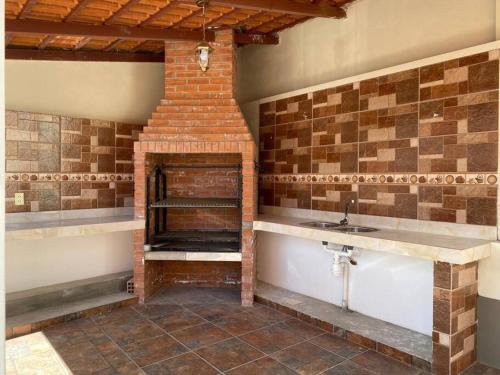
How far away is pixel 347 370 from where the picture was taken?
2.71 metres

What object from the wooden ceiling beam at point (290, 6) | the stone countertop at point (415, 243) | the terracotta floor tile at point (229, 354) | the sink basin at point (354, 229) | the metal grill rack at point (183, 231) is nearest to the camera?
the stone countertop at point (415, 243)

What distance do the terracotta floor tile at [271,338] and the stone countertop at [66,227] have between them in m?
1.61

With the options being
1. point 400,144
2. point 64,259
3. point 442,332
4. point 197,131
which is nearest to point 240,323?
point 442,332

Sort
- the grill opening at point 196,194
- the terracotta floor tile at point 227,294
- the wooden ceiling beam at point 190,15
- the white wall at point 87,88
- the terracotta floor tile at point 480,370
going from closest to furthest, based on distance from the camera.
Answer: the terracotta floor tile at point 480,370
the wooden ceiling beam at point 190,15
the white wall at point 87,88
the terracotta floor tile at point 227,294
the grill opening at point 196,194

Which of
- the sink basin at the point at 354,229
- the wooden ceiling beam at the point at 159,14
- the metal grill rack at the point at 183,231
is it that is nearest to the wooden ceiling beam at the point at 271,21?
the wooden ceiling beam at the point at 159,14

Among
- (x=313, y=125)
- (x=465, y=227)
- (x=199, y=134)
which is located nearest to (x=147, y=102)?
(x=199, y=134)

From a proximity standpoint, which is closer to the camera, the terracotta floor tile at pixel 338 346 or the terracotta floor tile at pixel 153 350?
the terracotta floor tile at pixel 153 350

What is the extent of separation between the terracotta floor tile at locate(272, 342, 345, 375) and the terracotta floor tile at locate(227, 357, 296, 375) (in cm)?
6

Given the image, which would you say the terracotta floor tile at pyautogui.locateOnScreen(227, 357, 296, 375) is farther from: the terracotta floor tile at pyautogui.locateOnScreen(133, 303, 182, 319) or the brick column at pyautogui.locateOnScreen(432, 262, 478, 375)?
the terracotta floor tile at pyautogui.locateOnScreen(133, 303, 182, 319)

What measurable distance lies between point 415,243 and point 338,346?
107 cm

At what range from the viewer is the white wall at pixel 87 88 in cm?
390

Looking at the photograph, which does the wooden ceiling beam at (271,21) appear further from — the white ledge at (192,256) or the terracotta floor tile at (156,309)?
the terracotta floor tile at (156,309)

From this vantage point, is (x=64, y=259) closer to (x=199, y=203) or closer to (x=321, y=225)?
(x=199, y=203)

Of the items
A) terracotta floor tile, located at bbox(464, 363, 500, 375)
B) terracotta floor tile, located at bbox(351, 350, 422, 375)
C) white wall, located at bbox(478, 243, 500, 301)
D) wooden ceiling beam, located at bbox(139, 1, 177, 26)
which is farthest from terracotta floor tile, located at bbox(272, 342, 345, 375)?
wooden ceiling beam, located at bbox(139, 1, 177, 26)
